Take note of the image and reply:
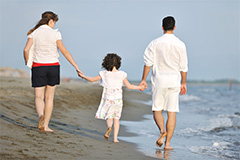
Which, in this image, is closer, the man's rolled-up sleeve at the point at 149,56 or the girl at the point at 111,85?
the man's rolled-up sleeve at the point at 149,56

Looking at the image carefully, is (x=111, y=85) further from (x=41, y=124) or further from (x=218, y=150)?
(x=218, y=150)

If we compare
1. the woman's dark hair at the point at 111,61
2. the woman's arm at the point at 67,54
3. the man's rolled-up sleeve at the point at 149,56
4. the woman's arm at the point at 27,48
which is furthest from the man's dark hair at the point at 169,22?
the woman's arm at the point at 27,48

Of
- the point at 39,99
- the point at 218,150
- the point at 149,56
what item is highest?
the point at 149,56

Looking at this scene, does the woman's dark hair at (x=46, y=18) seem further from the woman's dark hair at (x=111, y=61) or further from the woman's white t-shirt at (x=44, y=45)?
the woman's dark hair at (x=111, y=61)

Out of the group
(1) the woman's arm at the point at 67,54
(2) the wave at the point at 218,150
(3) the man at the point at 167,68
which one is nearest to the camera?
(3) the man at the point at 167,68

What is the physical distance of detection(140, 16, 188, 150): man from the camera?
18.0ft

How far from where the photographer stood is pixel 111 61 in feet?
19.2

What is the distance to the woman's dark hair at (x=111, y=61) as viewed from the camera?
5.85 meters

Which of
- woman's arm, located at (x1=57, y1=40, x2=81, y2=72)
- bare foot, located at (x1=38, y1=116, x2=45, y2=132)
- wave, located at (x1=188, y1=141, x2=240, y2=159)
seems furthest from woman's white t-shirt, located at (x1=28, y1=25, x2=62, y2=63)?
wave, located at (x1=188, y1=141, x2=240, y2=159)

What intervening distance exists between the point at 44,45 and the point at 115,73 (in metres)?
1.28

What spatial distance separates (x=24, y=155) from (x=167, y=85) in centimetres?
246

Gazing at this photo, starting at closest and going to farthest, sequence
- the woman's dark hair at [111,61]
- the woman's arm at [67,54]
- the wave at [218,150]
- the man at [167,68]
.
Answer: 1. the man at [167,68]
2. the wave at [218,150]
3. the woman's dark hair at [111,61]
4. the woman's arm at [67,54]

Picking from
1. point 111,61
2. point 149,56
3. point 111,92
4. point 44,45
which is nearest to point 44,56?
point 44,45

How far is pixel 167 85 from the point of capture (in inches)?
218
